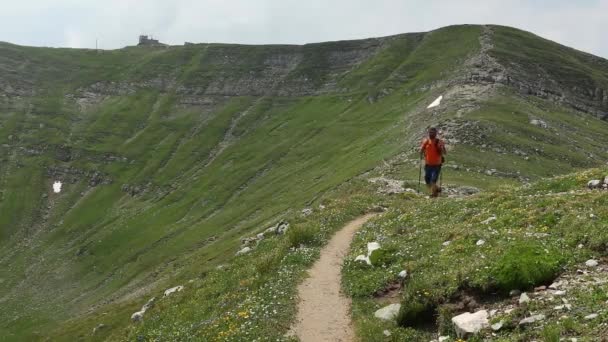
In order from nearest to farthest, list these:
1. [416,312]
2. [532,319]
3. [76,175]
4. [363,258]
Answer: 1. [532,319]
2. [416,312]
3. [363,258]
4. [76,175]

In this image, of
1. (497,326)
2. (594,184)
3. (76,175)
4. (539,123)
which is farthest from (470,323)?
(76,175)

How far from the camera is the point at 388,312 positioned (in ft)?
57.9

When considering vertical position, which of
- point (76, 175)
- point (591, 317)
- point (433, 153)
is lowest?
point (76, 175)

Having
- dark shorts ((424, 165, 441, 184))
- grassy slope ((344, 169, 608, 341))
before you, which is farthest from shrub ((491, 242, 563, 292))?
dark shorts ((424, 165, 441, 184))

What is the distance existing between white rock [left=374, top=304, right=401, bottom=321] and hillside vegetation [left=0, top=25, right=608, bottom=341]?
1862mm

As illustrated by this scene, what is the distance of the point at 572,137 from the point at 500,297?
67457 millimetres

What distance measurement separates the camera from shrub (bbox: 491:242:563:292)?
14.9 metres

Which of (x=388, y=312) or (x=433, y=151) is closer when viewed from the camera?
(x=388, y=312)

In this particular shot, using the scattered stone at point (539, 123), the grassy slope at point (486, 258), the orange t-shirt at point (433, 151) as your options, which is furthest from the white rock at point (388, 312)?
the scattered stone at point (539, 123)

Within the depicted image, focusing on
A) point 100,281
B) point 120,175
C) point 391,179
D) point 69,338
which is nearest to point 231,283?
point 391,179

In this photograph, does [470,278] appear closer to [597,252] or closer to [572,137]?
[597,252]

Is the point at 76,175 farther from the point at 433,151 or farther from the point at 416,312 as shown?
the point at 416,312

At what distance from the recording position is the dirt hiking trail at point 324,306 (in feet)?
57.5

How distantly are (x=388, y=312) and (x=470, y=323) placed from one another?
4013mm
